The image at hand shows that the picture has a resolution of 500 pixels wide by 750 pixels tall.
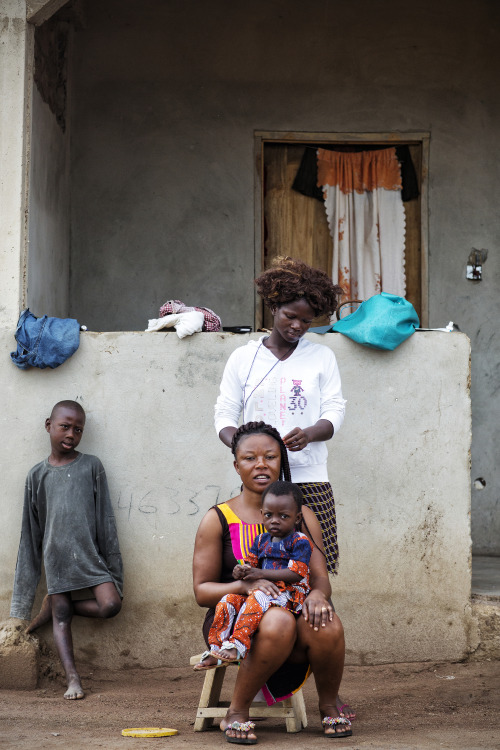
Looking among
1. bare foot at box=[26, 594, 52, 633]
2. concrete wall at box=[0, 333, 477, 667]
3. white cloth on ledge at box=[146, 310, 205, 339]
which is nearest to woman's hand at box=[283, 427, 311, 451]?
concrete wall at box=[0, 333, 477, 667]

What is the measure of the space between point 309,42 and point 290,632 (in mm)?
4713

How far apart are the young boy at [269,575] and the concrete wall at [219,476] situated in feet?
5.36

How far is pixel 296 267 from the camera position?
4070 mm

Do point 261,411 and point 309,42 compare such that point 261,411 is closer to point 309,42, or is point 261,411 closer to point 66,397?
point 66,397

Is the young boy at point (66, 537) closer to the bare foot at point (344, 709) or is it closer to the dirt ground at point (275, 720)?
the dirt ground at point (275, 720)

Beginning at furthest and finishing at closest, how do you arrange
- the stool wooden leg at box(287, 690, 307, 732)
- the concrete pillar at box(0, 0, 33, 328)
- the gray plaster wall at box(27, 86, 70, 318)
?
the gray plaster wall at box(27, 86, 70, 318) < the concrete pillar at box(0, 0, 33, 328) < the stool wooden leg at box(287, 690, 307, 732)

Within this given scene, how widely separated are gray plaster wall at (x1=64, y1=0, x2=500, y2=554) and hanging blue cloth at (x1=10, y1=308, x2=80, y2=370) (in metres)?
1.68

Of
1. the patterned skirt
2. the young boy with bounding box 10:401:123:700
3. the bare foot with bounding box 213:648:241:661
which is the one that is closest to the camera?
the bare foot with bounding box 213:648:241:661

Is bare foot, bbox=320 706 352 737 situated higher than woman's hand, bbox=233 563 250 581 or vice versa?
woman's hand, bbox=233 563 250 581

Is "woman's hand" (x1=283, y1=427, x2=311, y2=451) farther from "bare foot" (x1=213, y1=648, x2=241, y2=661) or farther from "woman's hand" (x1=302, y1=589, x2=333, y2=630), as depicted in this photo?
"bare foot" (x1=213, y1=648, x2=241, y2=661)

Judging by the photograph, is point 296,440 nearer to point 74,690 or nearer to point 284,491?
point 284,491

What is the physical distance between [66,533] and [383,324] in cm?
203

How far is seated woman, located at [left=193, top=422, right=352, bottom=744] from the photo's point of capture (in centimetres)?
343

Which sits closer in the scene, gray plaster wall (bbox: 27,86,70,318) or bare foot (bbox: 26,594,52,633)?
bare foot (bbox: 26,594,52,633)
